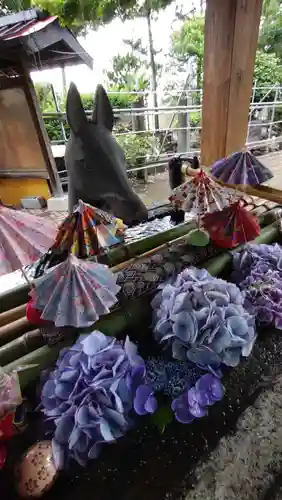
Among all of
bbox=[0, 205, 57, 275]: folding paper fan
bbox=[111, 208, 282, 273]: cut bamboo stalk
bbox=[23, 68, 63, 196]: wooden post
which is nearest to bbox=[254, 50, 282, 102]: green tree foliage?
bbox=[23, 68, 63, 196]: wooden post

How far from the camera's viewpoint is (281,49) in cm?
344

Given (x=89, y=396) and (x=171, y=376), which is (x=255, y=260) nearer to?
(x=171, y=376)

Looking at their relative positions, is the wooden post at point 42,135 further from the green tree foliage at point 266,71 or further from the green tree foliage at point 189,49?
the green tree foliage at point 266,71

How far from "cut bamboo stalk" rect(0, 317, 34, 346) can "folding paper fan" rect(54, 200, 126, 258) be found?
6.9 inches

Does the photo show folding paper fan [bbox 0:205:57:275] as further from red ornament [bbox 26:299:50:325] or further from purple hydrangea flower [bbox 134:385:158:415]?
purple hydrangea flower [bbox 134:385:158:415]

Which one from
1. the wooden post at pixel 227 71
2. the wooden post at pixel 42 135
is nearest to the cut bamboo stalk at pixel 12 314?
the wooden post at pixel 227 71

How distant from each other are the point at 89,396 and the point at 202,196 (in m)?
0.48

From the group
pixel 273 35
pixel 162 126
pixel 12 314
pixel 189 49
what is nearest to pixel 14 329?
pixel 12 314

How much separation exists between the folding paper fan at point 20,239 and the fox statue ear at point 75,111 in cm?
38

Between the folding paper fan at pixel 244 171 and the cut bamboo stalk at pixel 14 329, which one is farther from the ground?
the folding paper fan at pixel 244 171

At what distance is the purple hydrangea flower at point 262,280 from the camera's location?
64 centimetres

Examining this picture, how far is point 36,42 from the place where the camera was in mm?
2055

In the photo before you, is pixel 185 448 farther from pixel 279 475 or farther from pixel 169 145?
pixel 169 145

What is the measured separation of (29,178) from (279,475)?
10.1 feet
